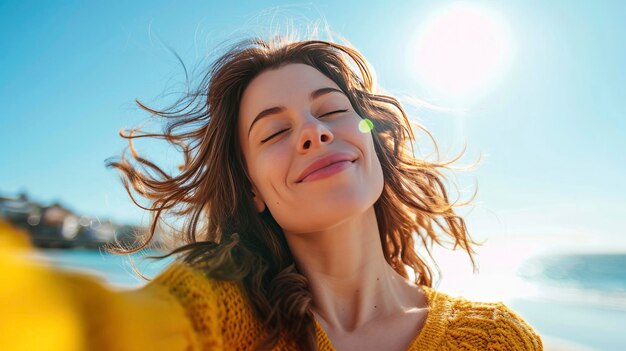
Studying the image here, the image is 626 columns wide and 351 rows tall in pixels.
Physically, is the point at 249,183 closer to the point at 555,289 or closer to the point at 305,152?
the point at 305,152

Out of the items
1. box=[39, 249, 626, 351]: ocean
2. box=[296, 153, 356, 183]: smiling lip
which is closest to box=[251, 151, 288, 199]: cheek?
box=[296, 153, 356, 183]: smiling lip

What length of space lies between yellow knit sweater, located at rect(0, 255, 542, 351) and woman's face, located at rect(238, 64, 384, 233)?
52cm

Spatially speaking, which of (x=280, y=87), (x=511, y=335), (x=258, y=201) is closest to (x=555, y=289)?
(x=511, y=335)

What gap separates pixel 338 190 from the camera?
1952mm

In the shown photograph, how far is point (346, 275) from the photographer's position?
2201 mm

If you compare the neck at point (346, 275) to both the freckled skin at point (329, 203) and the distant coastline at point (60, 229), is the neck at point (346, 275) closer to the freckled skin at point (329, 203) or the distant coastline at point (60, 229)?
the freckled skin at point (329, 203)

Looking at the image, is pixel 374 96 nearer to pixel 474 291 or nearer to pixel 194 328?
pixel 194 328

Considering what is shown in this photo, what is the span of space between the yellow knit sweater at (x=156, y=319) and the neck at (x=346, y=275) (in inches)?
9.6

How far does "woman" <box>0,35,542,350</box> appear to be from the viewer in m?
1.68

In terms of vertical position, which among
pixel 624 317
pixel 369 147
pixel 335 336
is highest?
pixel 369 147

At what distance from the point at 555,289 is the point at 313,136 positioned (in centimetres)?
1570

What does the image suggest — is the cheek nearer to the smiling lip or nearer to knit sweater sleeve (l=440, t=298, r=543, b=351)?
the smiling lip

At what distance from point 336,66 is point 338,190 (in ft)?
3.54


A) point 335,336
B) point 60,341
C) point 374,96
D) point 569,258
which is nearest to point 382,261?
point 335,336
